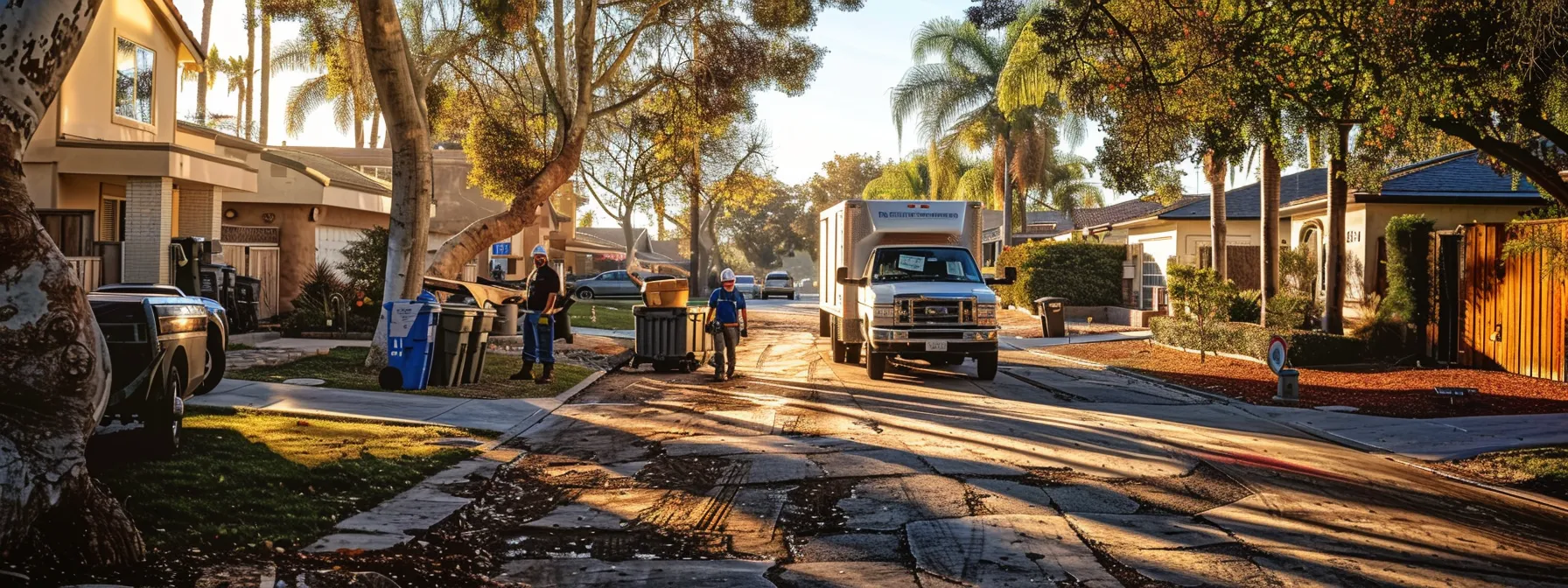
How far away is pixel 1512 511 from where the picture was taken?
852 centimetres

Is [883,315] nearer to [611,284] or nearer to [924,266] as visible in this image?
[924,266]

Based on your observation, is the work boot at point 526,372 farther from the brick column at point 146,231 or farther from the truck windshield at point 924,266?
the brick column at point 146,231

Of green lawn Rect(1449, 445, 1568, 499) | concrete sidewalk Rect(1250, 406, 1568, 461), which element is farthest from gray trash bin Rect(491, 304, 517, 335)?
green lawn Rect(1449, 445, 1568, 499)

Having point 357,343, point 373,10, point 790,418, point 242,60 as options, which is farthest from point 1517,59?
point 242,60

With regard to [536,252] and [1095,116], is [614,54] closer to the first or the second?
[536,252]

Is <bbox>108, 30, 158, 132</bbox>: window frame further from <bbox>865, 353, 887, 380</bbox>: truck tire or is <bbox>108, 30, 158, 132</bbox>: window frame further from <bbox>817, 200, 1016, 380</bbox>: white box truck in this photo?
<bbox>865, 353, 887, 380</bbox>: truck tire

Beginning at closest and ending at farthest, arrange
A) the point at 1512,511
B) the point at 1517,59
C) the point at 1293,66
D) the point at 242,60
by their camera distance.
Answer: the point at 1512,511, the point at 1517,59, the point at 1293,66, the point at 242,60

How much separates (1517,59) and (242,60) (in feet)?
174

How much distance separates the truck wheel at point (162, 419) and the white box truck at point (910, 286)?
11050mm

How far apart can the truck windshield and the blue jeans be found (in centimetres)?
516

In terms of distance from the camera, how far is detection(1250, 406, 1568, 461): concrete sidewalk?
1143 centimetres

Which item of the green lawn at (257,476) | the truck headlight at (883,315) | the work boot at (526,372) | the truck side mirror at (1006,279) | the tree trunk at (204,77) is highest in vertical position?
the tree trunk at (204,77)

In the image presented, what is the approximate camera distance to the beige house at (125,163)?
1933 cm

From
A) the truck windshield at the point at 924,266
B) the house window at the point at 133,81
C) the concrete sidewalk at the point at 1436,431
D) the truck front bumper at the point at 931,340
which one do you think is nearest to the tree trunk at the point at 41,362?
the concrete sidewalk at the point at 1436,431
